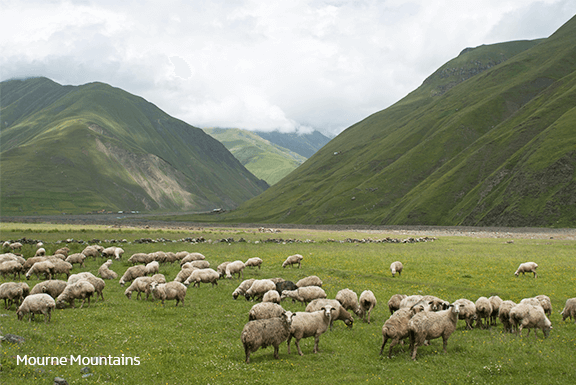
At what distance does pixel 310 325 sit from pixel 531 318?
10.7m

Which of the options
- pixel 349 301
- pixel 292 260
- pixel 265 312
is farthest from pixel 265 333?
pixel 292 260

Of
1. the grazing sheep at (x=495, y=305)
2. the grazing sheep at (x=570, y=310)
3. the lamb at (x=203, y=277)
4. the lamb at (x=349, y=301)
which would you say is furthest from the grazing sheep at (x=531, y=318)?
the lamb at (x=203, y=277)

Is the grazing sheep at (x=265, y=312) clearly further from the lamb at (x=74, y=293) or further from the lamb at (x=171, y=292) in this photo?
the lamb at (x=74, y=293)

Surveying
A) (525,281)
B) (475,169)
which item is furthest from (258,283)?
(475,169)

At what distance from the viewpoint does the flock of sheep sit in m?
16.2

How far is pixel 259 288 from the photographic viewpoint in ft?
84.0

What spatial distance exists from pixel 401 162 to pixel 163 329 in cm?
17918

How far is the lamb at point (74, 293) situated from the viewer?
73.8 ft

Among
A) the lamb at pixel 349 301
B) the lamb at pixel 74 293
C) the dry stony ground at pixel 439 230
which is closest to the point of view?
the lamb at pixel 349 301

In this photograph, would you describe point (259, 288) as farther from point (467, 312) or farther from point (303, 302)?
point (467, 312)

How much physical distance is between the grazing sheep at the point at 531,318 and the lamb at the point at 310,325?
30.4ft

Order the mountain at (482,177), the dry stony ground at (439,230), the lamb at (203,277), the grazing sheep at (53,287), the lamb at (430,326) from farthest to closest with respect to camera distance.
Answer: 1. the mountain at (482,177)
2. the dry stony ground at (439,230)
3. the lamb at (203,277)
4. the grazing sheep at (53,287)
5. the lamb at (430,326)

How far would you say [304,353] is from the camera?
16.8 m

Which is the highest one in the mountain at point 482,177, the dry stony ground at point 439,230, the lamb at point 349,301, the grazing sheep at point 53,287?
the mountain at point 482,177
